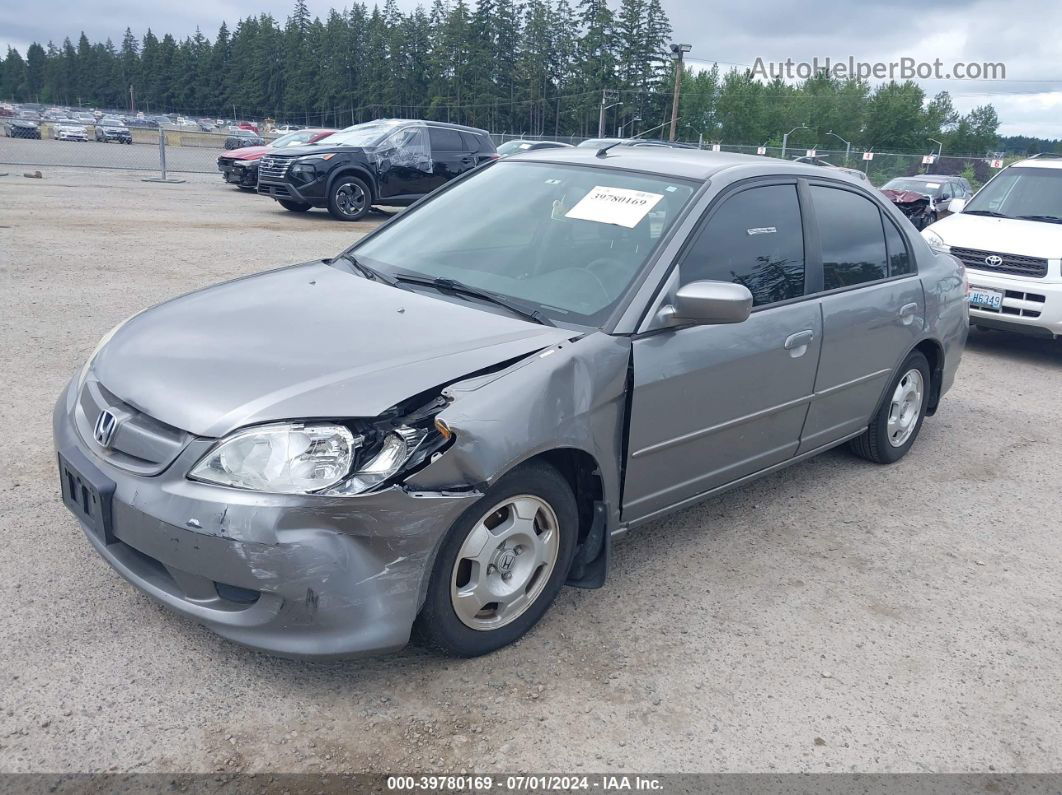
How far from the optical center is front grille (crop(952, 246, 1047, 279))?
801 centimetres

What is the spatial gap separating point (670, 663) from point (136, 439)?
1910mm

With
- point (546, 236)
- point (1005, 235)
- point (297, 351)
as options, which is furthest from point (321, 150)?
point (297, 351)

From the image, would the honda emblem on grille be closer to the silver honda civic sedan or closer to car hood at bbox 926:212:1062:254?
the silver honda civic sedan

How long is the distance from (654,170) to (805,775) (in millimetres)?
2477

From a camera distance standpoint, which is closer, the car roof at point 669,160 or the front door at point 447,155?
the car roof at point 669,160

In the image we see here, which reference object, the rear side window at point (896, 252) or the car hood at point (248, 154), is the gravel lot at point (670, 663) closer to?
the rear side window at point (896, 252)

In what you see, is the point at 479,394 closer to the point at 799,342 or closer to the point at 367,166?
the point at 799,342

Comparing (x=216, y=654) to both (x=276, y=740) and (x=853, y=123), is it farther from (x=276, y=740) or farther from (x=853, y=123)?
(x=853, y=123)

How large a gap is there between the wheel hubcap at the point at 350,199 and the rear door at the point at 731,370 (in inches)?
487

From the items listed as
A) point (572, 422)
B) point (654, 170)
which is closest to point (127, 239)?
point (654, 170)

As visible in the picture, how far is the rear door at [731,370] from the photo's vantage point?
3.43 metres

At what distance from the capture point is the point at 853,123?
9631 centimetres

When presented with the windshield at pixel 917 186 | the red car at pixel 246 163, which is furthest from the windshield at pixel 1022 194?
the windshield at pixel 917 186

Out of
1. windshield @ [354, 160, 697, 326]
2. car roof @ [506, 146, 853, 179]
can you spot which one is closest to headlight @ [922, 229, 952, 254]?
car roof @ [506, 146, 853, 179]
